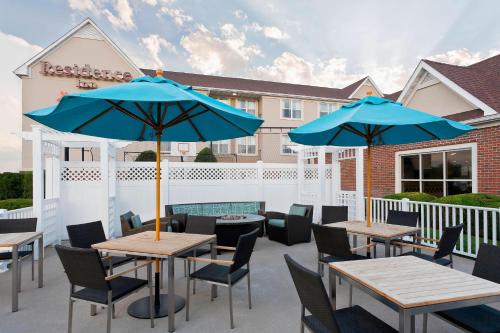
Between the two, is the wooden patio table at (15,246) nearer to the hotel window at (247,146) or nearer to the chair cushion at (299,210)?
the chair cushion at (299,210)

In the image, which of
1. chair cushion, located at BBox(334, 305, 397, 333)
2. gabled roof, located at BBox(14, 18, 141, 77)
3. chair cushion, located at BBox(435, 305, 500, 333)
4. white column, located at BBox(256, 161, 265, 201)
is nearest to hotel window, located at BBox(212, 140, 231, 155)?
gabled roof, located at BBox(14, 18, 141, 77)

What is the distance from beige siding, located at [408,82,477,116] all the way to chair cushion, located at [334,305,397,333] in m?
9.09

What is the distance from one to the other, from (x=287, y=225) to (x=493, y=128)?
19.3 feet

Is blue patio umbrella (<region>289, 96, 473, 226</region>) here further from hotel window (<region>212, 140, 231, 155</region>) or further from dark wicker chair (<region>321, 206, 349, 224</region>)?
hotel window (<region>212, 140, 231, 155</region>)

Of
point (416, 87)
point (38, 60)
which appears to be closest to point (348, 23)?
point (416, 87)

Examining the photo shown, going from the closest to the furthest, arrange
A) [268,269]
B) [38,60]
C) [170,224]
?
[268,269] → [170,224] → [38,60]

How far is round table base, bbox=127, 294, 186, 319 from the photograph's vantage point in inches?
131

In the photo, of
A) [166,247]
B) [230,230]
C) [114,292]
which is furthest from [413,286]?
[230,230]

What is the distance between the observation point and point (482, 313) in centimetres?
236

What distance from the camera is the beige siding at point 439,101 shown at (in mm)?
9258

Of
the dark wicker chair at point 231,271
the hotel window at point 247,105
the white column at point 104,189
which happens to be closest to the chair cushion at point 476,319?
the dark wicker chair at point 231,271

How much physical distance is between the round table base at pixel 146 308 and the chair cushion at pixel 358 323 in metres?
2.03

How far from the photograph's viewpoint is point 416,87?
10.9 meters

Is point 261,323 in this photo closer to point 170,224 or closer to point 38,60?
point 170,224
